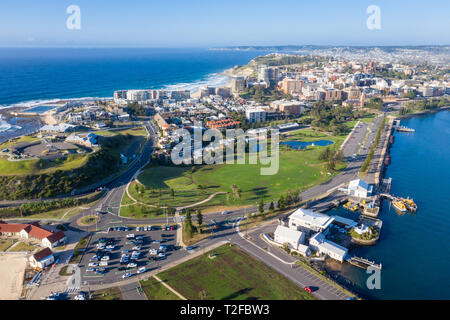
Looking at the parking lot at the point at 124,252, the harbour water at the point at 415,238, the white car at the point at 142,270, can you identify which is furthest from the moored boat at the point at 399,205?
the white car at the point at 142,270

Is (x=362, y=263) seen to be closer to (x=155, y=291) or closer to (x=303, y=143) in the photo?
(x=155, y=291)

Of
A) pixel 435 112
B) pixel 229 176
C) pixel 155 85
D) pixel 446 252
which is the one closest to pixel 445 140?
pixel 435 112

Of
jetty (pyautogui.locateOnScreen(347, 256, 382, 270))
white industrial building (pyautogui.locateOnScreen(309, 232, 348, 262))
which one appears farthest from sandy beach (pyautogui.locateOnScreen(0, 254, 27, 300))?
jetty (pyautogui.locateOnScreen(347, 256, 382, 270))

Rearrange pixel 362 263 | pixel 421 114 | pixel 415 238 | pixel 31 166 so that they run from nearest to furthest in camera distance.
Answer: pixel 362 263 < pixel 415 238 < pixel 31 166 < pixel 421 114

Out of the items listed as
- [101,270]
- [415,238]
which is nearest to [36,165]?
[101,270]

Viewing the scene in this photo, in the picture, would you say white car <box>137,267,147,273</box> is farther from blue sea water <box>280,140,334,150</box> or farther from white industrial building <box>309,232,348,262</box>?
blue sea water <box>280,140,334,150</box>
